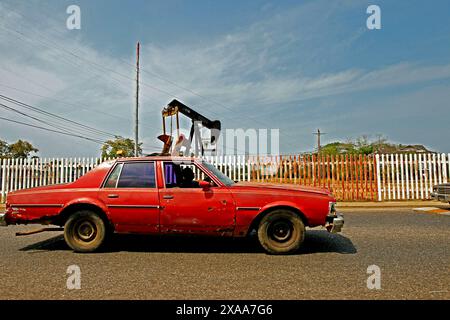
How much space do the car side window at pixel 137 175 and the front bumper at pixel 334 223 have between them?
3.05m

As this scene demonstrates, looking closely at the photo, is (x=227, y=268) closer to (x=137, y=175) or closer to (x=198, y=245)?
(x=198, y=245)

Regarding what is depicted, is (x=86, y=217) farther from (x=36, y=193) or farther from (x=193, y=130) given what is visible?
(x=193, y=130)

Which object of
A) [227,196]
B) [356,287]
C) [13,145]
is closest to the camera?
[356,287]

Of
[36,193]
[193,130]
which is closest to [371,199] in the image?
[193,130]

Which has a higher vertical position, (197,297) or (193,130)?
(193,130)

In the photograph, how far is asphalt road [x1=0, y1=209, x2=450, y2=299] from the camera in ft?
11.0

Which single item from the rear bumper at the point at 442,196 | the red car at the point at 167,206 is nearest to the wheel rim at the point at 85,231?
the red car at the point at 167,206

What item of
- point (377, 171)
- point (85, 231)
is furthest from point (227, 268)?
point (377, 171)

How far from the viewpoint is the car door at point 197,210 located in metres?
4.94

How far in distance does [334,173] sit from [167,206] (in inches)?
438

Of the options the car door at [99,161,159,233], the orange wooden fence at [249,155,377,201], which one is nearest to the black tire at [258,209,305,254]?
the car door at [99,161,159,233]

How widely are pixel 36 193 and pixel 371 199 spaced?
1347 centimetres

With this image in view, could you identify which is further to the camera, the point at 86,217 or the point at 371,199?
the point at 371,199
